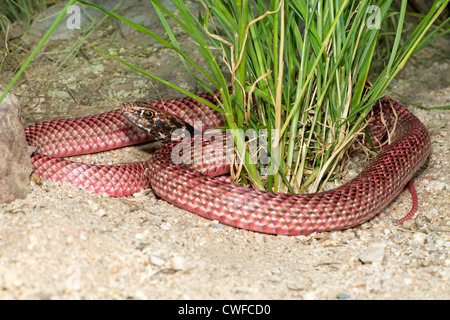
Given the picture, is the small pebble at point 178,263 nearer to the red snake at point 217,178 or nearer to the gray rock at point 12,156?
the red snake at point 217,178

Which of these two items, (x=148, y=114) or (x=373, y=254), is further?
(x=148, y=114)

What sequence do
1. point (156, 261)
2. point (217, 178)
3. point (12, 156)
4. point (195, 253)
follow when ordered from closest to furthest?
point (156, 261)
point (195, 253)
point (12, 156)
point (217, 178)

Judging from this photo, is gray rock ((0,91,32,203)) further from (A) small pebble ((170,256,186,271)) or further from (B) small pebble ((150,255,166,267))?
(A) small pebble ((170,256,186,271))

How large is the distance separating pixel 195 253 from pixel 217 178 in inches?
45.8

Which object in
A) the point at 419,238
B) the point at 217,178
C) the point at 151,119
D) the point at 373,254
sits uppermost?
the point at 151,119

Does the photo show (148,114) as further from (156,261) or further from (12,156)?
(156,261)

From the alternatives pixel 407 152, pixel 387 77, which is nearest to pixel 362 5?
pixel 387 77

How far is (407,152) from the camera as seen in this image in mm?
4547

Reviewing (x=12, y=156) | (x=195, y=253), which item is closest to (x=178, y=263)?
(x=195, y=253)

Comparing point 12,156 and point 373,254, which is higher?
point 12,156

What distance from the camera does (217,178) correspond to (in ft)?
14.3

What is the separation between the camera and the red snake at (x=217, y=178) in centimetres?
374

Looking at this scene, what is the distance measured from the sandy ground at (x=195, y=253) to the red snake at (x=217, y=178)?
0.14m

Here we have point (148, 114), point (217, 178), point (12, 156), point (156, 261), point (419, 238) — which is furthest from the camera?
point (148, 114)
